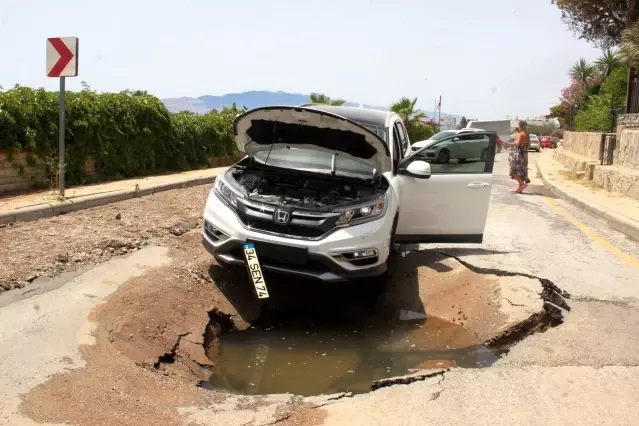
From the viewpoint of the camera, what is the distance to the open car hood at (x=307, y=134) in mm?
5770

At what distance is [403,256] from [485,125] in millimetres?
28425

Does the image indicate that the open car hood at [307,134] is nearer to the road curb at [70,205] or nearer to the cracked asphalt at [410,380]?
the cracked asphalt at [410,380]

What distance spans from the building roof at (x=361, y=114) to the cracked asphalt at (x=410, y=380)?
2.05 meters

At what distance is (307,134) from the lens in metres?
6.24

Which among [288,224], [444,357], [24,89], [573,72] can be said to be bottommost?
[444,357]

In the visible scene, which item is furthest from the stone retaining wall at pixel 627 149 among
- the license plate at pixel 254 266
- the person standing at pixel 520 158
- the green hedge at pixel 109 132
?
the license plate at pixel 254 266

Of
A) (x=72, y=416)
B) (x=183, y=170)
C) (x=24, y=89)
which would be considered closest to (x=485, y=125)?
(x=183, y=170)

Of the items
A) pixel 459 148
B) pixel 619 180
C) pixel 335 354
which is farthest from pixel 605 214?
pixel 335 354

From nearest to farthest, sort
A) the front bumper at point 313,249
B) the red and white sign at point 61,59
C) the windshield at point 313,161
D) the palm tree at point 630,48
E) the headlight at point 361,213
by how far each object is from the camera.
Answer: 1. the front bumper at point 313,249
2. the headlight at point 361,213
3. the windshield at point 313,161
4. the red and white sign at point 61,59
5. the palm tree at point 630,48

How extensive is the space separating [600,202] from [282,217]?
10.2 metres

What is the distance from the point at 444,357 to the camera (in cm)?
509

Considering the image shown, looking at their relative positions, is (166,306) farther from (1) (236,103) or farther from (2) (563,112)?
(2) (563,112)

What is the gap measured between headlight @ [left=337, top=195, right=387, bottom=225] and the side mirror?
1.20 meters

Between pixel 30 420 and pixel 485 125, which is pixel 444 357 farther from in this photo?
pixel 485 125
